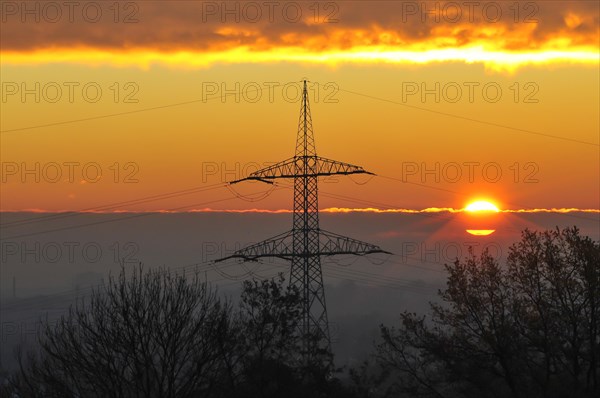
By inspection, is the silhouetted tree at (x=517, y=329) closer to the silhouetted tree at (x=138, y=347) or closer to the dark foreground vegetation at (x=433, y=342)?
the dark foreground vegetation at (x=433, y=342)

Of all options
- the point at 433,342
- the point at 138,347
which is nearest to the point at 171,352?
the point at 138,347

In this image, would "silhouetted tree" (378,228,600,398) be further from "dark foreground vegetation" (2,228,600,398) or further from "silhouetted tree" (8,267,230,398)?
"silhouetted tree" (8,267,230,398)

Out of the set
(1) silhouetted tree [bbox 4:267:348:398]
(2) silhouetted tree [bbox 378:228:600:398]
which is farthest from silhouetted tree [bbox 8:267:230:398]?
(2) silhouetted tree [bbox 378:228:600:398]

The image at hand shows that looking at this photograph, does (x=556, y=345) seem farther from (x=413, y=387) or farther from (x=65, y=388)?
(x=65, y=388)

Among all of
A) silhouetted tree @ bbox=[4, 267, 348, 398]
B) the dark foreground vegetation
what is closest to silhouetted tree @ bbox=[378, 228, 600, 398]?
the dark foreground vegetation

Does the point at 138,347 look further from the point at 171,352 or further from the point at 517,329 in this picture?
the point at 517,329

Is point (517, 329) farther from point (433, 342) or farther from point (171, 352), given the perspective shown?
point (171, 352)
